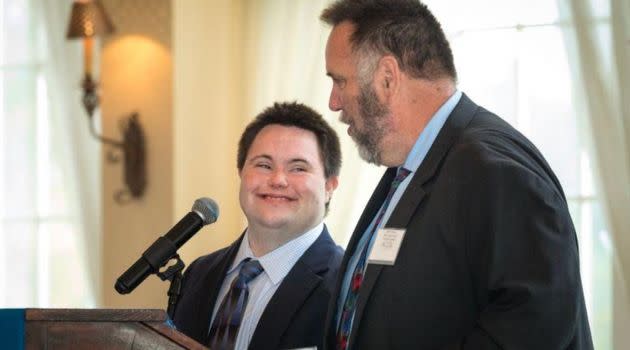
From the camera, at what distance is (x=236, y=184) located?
17.1 ft

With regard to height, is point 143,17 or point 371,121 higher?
point 143,17

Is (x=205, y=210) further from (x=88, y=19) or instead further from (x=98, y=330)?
(x=88, y=19)

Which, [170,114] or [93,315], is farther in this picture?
[170,114]

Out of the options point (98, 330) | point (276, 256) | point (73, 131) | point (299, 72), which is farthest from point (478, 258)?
point (73, 131)

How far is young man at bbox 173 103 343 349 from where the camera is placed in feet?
8.70

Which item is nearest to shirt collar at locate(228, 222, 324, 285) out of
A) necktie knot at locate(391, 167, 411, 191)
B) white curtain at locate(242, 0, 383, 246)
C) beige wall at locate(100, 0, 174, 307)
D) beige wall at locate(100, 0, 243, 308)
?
necktie knot at locate(391, 167, 411, 191)

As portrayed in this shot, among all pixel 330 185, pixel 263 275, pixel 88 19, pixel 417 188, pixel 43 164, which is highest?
pixel 88 19

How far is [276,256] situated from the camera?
2.80 metres

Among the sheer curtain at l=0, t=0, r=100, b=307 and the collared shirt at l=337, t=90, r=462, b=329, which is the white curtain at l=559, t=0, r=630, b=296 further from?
the sheer curtain at l=0, t=0, r=100, b=307

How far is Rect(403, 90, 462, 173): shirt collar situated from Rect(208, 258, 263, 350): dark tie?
795 millimetres

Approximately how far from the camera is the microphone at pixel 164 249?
227cm

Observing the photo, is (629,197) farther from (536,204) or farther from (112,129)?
(112,129)

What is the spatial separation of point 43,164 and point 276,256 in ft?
11.5

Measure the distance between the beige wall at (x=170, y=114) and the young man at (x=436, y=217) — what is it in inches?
109
